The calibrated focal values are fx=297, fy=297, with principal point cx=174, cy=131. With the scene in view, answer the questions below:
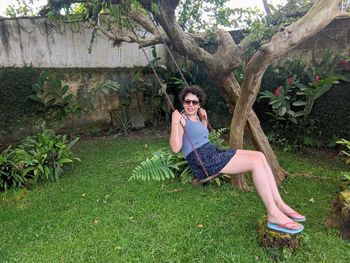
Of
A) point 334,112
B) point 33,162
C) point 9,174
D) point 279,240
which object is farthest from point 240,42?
point 9,174

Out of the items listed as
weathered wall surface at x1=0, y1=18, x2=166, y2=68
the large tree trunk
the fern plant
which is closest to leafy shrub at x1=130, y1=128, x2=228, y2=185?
the fern plant

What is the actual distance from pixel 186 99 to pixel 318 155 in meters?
3.35

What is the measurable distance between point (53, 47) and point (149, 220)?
467cm

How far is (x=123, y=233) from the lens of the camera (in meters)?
2.94

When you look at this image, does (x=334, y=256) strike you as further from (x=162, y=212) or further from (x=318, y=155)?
(x=318, y=155)

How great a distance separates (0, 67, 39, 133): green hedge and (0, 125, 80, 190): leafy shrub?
1.26 m

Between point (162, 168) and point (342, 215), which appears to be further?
point (162, 168)

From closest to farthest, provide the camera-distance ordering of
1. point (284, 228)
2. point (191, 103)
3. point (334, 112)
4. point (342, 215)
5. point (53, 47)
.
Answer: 1. point (284, 228)
2. point (342, 215)
3. point (191, 103)
4. point (334, 112)
5. point (53, 47)

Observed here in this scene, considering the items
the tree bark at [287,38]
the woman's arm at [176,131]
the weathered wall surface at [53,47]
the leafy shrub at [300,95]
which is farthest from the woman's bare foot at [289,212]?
the weathered wall surface at [53,47]

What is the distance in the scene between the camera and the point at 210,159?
2.90m

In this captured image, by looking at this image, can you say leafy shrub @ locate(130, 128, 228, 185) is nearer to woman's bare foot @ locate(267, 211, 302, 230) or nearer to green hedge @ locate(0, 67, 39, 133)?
woman's bare foot @ locate(267, 211, 302, 230)

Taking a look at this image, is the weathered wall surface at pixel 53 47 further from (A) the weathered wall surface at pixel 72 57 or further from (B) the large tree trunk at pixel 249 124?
(B) the large tree trunk at pixel 249 124

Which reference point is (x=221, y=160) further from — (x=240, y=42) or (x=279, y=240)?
(x=240, y=42)

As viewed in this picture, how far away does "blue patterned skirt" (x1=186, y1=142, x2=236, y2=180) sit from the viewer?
2.85 metres
